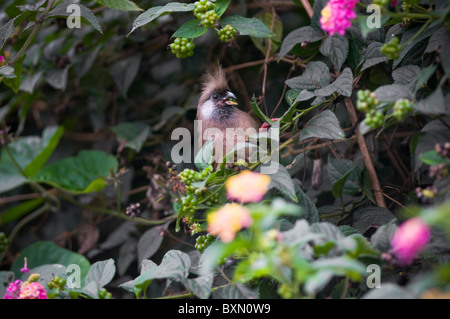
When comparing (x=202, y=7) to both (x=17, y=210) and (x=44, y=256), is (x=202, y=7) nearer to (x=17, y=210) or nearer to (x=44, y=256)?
(x=44, y=256)

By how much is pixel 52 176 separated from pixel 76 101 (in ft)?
2.67

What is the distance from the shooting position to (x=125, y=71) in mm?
3133

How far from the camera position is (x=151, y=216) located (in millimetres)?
2963

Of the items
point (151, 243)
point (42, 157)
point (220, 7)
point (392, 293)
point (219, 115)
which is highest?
point (220, 7)

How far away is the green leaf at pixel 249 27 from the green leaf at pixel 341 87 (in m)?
0.31

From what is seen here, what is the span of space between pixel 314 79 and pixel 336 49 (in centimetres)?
19

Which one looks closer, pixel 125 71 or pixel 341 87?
pixel 341 87

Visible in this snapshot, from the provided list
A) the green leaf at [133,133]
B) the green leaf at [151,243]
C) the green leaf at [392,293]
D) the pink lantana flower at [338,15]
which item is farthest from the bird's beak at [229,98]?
the green leaf at [392,293]

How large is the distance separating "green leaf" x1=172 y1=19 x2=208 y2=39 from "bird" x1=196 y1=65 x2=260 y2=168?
2.08 ft

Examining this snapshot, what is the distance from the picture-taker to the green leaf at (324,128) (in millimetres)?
1714

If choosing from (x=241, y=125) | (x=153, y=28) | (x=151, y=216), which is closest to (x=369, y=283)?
(x=241, y=125)

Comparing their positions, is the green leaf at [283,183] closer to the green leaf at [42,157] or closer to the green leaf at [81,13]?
the green leaf at [81,13]

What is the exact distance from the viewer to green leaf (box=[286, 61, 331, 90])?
1.98 m

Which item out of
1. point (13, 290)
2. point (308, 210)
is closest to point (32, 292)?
point (13, 290)
